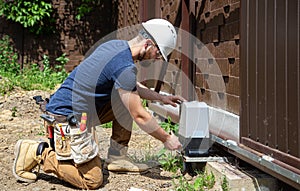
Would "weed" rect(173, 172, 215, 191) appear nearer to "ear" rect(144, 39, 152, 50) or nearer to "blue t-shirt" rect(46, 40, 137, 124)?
"blue t-shirt" rect(46, 40, 137, 124)

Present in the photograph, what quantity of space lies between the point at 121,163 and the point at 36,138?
1669 millimetres

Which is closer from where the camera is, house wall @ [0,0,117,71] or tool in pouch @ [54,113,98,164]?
tool in pouch @ [54,113,98,164]

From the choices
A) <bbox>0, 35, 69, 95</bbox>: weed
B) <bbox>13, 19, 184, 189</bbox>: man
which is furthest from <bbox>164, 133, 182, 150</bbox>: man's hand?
<bbox>0, 35, 69, 95</bbox>: weed

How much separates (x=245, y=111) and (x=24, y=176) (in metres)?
1.57

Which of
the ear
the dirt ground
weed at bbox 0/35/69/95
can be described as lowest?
the dirt ground

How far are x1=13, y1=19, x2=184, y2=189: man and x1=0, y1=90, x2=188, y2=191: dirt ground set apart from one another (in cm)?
11

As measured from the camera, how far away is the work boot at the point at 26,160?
338 centimetres

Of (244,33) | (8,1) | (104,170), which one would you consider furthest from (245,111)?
(8,1)

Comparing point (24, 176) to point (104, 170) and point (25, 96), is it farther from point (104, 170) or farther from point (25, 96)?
point (25, 96)

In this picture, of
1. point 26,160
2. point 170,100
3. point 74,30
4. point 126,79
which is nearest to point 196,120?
point 170,100

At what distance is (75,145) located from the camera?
10.4 feet

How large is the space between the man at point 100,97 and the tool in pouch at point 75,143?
0.02 m

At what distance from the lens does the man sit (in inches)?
121

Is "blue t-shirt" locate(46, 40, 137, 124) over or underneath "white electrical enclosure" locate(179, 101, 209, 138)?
over
